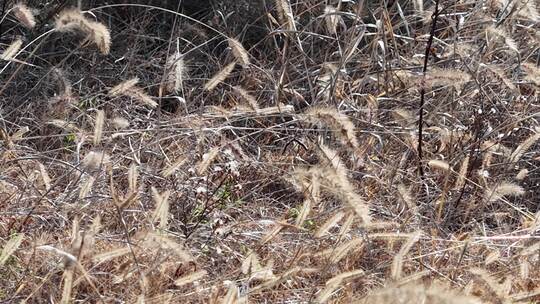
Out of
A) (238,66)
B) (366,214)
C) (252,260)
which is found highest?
(366,214)

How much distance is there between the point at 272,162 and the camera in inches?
134

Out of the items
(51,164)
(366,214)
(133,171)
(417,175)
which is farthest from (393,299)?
(51,164)

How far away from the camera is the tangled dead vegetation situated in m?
2.56

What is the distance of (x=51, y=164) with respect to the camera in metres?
3.21

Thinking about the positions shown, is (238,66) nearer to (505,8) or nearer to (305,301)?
(505,8)

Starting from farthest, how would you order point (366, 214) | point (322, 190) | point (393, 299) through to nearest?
point (322, 190)
point (366, 214)
point (393, 299)

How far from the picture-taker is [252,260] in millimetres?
2500

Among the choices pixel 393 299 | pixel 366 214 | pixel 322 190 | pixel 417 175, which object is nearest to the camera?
pixel 393 299

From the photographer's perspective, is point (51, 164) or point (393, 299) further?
point (51, 164)

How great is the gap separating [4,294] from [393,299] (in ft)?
3.43

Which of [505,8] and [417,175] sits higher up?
[505,8]

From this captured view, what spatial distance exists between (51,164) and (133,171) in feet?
2.29

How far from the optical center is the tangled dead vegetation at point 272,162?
8.39ft

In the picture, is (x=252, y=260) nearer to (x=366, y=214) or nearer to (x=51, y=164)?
(x=366, y=214)
